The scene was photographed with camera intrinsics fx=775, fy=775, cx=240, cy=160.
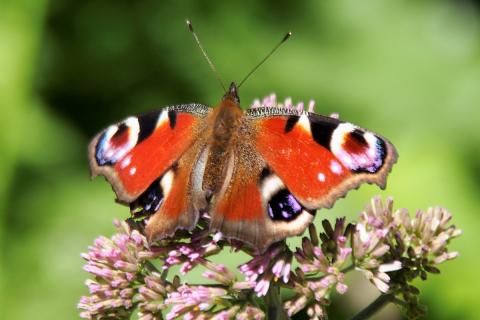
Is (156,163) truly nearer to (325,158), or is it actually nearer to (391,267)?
(325,158)

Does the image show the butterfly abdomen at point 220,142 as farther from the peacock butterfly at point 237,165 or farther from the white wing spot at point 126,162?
the white wing spot at point 126,162

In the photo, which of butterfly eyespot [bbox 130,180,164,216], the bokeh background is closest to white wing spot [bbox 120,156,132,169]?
butterfly eyespot [bbox 130,180,164,216]

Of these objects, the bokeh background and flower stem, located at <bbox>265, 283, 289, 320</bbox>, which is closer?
flower stem, located at <bbox>265, 283, 289, 320</bbox>

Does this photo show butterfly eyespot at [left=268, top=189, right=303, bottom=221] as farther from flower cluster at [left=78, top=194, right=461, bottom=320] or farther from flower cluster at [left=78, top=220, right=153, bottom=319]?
flower cluster at [left=78, top=220, right=153, bottom=319]

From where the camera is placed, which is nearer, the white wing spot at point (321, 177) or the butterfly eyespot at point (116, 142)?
the white wing spot at point (321, 177)

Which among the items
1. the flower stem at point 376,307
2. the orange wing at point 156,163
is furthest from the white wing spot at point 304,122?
the flower stem at point 376,307

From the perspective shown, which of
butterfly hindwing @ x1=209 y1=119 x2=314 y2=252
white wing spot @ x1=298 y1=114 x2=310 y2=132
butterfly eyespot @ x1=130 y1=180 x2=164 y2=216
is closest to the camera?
butterfly hindwing @ x1=209 y1=119 x2=314 y2=252
